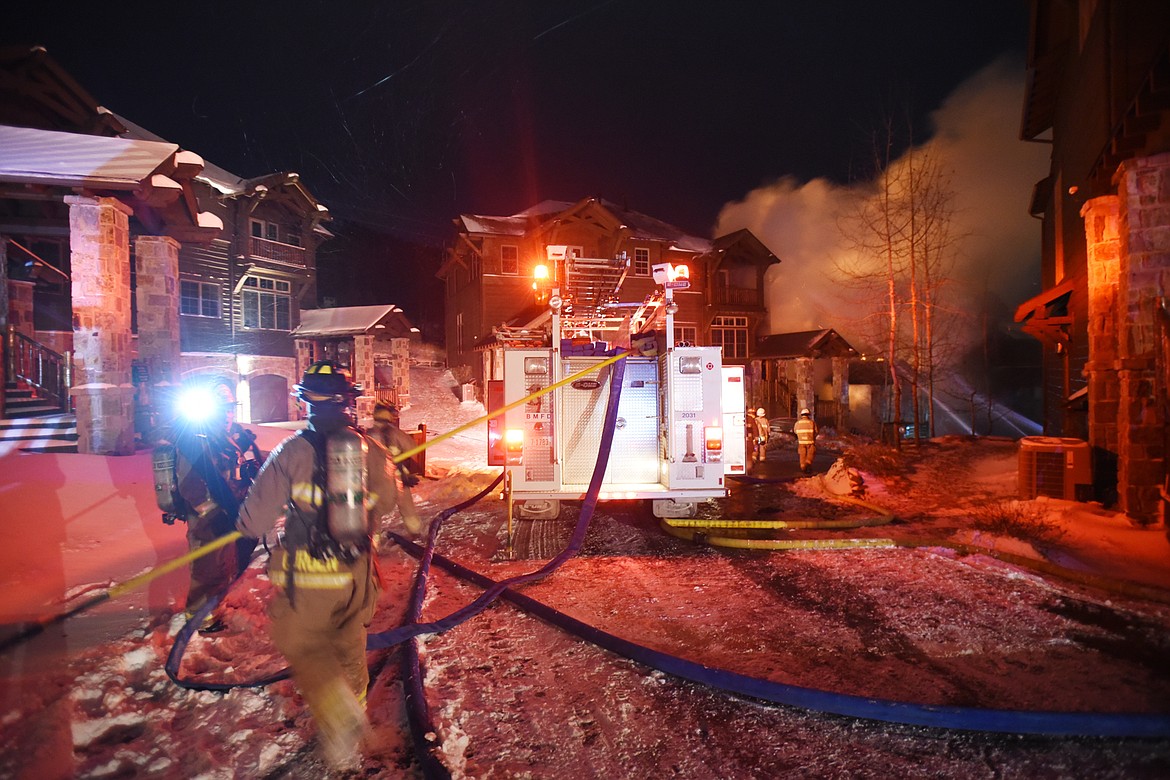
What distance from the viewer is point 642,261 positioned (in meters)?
29.8

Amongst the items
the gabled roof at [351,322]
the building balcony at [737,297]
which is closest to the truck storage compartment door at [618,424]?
the gabled roof at [351,322]

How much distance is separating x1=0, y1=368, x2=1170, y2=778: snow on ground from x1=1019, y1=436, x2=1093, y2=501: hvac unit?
1523mm

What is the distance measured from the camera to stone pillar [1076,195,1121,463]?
8.38 m

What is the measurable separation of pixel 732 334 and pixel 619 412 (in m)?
25.3

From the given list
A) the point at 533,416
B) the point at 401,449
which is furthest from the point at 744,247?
the point at 401,449

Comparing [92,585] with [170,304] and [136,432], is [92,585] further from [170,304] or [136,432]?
[170,304]

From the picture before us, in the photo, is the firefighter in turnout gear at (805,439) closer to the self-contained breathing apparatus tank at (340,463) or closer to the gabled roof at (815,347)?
the self-contained breathing apparatus tank at (340,463)

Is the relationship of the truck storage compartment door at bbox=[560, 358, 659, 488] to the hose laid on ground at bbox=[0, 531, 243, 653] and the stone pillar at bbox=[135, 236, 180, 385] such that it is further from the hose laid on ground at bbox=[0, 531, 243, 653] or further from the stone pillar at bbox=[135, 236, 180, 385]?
the stone pillar at bbox=[135, 236, 180, 385]

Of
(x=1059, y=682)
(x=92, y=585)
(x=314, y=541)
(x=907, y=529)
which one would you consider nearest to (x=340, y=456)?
(x=314, y=541)

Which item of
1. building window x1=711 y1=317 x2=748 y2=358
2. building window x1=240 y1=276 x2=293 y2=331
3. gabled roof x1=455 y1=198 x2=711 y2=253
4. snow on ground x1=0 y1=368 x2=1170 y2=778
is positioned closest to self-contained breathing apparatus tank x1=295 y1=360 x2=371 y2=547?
snow on ground x1=0 y1=368 x2=1170 y2=778

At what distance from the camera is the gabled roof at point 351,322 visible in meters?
24.4

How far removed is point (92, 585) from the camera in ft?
17.1

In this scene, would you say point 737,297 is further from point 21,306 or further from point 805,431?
point 21,306

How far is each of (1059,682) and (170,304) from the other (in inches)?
584
